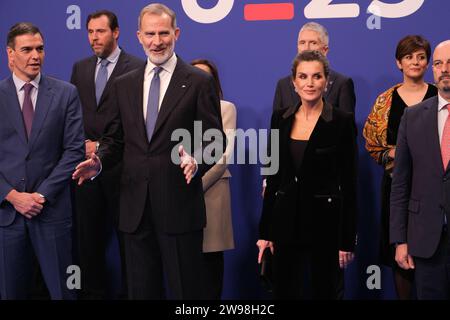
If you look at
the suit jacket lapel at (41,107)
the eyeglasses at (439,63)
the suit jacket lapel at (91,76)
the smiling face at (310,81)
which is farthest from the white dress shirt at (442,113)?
the suit jacket lapel at (91,76)

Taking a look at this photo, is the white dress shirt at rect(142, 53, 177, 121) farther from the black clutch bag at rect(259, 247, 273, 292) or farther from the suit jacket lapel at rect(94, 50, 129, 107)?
the suit jacket lapel at rect(94, 50, 129, 107)

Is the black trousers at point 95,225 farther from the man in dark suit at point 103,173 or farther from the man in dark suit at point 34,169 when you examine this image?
the man in dark suit at point 34,169

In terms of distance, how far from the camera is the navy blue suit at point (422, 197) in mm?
3377

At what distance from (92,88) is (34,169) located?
1107 millimetres

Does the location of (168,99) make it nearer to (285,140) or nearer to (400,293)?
(285,140)

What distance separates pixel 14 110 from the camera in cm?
411

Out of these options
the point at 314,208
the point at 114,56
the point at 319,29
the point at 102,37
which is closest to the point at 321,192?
the point at 314,208

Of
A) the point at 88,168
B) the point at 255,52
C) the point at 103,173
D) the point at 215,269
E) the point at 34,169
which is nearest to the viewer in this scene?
the point at 88,168

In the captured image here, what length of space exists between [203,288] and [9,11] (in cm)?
309

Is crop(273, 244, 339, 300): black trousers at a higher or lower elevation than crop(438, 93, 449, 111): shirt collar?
lower

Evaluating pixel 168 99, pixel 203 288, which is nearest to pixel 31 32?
pixel 168 99

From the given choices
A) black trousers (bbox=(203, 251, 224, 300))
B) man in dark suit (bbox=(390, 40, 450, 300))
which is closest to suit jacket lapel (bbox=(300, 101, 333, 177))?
man in dark suit (bbox=(390, 40, 450, 300))

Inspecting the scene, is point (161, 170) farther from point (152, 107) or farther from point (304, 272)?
point (304, 272)

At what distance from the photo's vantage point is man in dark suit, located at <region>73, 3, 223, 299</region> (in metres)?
3.70
